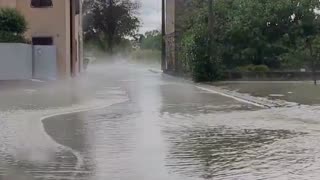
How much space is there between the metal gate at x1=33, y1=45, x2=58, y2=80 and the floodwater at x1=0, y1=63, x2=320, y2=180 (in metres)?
16.8

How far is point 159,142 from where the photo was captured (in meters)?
12.7

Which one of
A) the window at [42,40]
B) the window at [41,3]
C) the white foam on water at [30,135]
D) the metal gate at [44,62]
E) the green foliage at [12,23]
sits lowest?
the white foam on water at [30,135]

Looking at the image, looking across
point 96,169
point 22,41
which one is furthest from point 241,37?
point 96,169

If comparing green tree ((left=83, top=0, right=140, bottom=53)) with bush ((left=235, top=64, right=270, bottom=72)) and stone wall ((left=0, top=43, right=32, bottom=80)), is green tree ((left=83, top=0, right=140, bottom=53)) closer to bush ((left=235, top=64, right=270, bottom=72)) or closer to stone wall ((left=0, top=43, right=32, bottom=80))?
bush ((left=235, top=64, right=270, bottom=72))

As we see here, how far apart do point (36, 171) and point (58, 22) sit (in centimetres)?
3120

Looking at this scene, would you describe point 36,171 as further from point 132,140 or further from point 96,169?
point 132,140

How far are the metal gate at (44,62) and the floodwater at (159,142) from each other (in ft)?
55.2

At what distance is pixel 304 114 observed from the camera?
18.2 meters

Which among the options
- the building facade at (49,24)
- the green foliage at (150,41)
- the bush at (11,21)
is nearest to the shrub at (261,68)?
the building facade at (49,24)

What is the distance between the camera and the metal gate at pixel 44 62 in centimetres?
Result: 3712

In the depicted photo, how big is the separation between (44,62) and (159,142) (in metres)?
26.0

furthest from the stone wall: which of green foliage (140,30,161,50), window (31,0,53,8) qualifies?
green foliage (140,30,161,50)

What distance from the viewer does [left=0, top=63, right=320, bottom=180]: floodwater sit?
379 inches

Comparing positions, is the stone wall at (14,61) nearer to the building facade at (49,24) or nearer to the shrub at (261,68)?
the building facade at (49,24)
